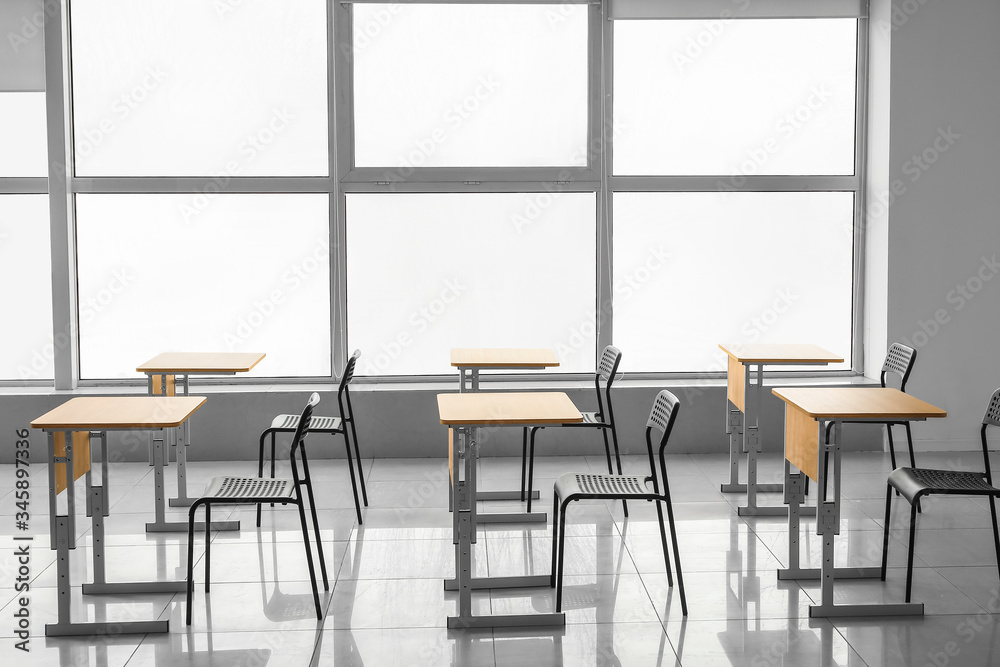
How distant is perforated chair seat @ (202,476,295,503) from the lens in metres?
3.46

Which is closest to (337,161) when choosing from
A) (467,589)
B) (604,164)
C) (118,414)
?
(604,164)

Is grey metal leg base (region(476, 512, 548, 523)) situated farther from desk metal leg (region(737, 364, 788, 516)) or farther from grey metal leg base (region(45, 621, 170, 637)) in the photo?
grey metal leg base (region(45, 621, 170, 637))

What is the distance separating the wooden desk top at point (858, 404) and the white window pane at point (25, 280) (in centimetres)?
480

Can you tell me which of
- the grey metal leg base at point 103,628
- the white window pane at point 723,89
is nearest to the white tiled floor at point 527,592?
the grey metal leg base at point 103,628

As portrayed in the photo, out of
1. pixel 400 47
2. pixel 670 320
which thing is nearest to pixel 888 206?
pixel 670 320

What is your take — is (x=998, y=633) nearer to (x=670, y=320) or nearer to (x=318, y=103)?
(x=670, y=320)

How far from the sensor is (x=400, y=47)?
20.3 ft

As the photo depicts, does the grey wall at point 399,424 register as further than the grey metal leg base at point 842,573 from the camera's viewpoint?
Yes

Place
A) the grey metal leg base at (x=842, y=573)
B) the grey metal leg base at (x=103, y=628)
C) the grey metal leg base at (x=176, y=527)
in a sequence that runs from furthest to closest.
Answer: the grey metal leg base at (x=176, y=527), the grey metal leg base at (x=842, y=573), the grey metal leg base at (x=103, y=628)

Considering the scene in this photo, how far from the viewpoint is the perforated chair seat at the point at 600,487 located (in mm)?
3430

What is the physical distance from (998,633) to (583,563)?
1598 millimetres

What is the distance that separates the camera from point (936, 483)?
3.59 meters

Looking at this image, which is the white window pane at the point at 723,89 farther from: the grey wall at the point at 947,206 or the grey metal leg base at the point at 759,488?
the grey metal leg base at the point at 759,488

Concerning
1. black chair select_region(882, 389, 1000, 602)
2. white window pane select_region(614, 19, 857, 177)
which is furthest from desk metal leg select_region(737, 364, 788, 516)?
white window pane select_region(614, 19, 857, 177)
